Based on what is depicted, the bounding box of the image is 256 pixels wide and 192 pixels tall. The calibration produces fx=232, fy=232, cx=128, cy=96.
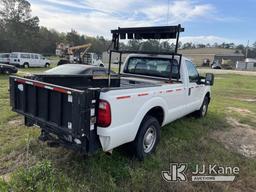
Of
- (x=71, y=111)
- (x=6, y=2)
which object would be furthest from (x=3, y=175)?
(x=6, y=2)

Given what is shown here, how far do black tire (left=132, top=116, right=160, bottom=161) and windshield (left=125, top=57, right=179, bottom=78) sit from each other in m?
1.53

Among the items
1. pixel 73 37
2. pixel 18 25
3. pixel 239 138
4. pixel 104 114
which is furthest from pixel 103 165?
pixel 73 37

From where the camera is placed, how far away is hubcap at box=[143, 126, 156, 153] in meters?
4.07

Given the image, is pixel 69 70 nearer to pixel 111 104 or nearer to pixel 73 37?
pixel 111 104

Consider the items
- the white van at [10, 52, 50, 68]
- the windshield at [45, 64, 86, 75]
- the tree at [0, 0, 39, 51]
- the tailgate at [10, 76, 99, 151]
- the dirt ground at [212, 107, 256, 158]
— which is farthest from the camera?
the tree at [0, 0, 39, 51]

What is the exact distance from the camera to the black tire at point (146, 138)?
12.4 ft

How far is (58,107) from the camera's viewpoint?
10.3ft

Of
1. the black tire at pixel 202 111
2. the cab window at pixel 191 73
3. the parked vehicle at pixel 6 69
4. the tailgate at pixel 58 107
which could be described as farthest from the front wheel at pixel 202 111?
the parked vehicle at pixel 6 69

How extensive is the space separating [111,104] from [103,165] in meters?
1.24

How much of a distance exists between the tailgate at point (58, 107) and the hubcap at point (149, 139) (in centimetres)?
131

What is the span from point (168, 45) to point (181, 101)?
1283 mm

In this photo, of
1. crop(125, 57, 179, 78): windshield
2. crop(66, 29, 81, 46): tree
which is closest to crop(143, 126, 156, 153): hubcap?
crop(125, 57, 179, 78): windshield

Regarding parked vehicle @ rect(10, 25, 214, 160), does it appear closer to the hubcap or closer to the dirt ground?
the hubcap

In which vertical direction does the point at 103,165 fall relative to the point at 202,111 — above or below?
below
